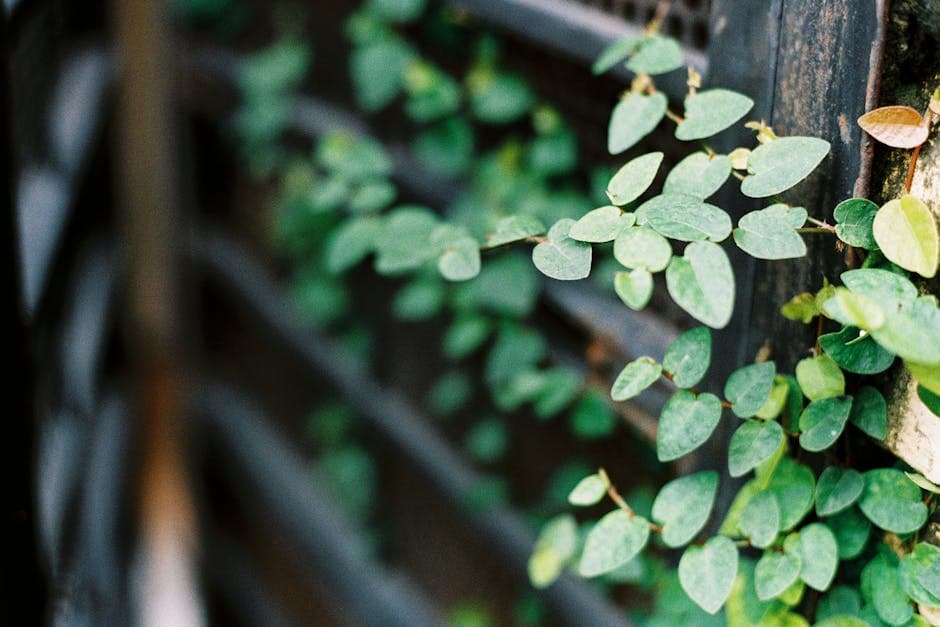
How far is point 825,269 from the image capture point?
32.4 inches

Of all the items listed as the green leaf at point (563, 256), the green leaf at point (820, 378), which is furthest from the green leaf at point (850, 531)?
the green leaf at point (563, 256)

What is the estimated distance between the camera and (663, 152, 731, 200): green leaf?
789 mm

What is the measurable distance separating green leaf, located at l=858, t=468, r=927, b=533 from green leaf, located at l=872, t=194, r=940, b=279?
201 millimetres

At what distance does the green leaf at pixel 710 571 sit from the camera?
0.79 metres

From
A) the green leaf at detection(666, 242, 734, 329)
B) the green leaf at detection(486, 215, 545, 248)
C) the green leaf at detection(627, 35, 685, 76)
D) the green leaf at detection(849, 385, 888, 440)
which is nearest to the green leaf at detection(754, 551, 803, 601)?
the green leaf at detection(849, 385, 888, 440)

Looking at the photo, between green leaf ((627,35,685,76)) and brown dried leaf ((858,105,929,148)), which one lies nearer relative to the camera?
brown dried leaf ((858,105,929,148))

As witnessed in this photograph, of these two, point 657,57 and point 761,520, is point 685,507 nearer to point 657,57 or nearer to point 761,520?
point 761,520

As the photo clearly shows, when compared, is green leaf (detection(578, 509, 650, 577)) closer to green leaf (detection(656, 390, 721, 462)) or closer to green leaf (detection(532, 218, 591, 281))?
green leaf (detection(656, 390, 721, 462))

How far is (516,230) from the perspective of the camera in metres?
0.86

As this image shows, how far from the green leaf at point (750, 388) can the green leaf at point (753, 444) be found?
0.07ft

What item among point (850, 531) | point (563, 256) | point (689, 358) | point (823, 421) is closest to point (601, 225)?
point (563, 256)

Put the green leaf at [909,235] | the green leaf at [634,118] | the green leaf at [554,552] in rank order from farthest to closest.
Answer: the green leaf at [554,552] < the green leaf at [634,118] < the green leaf at [909,235]

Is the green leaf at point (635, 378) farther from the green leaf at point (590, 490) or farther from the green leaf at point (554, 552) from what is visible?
the green leaf at point (554, 552)

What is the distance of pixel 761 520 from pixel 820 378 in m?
0.15
